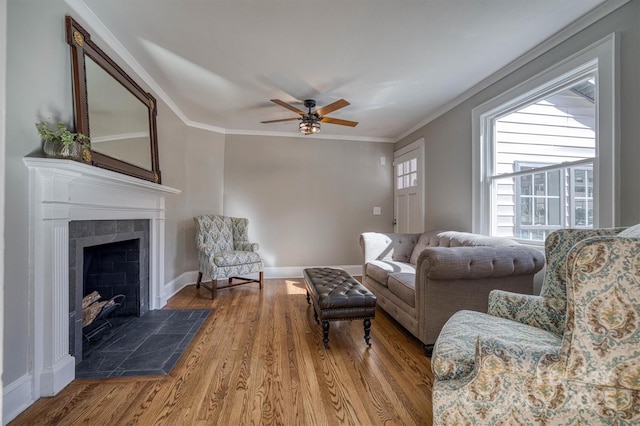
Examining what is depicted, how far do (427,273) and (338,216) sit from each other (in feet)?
9.09

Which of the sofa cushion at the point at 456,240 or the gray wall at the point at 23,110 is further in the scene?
the sofa cushion at the point at 456,240

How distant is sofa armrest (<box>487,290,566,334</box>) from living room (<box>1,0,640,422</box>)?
2.91ft

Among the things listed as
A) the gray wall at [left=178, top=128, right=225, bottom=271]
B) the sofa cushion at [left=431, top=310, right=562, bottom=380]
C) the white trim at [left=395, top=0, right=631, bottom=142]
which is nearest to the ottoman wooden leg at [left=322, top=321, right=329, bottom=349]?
the sofa cushion at [left=431, top=310, right=562, bottom=380]

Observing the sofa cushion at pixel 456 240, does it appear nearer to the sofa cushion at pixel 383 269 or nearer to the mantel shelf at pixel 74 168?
the sofa cushion at pixel 383 269

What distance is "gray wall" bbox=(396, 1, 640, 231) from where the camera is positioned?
167cm

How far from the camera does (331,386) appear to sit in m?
1.67

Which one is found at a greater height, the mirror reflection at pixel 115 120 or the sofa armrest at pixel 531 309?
the mirror reflection at pixel 115 120

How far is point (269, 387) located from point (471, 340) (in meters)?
1.18

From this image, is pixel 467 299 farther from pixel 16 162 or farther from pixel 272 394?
pixel 16 162

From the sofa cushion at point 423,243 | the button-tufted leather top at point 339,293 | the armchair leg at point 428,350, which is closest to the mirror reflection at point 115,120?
the button-tufted leather top at point 339,293

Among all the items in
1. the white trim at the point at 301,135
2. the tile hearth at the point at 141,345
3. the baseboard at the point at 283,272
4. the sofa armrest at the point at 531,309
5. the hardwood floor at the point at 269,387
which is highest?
the white trim at the point at 301,135

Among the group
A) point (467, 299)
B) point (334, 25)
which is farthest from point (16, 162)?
point (467, 299)

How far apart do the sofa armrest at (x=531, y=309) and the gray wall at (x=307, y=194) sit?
317cm

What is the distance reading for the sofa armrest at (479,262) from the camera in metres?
1.91
